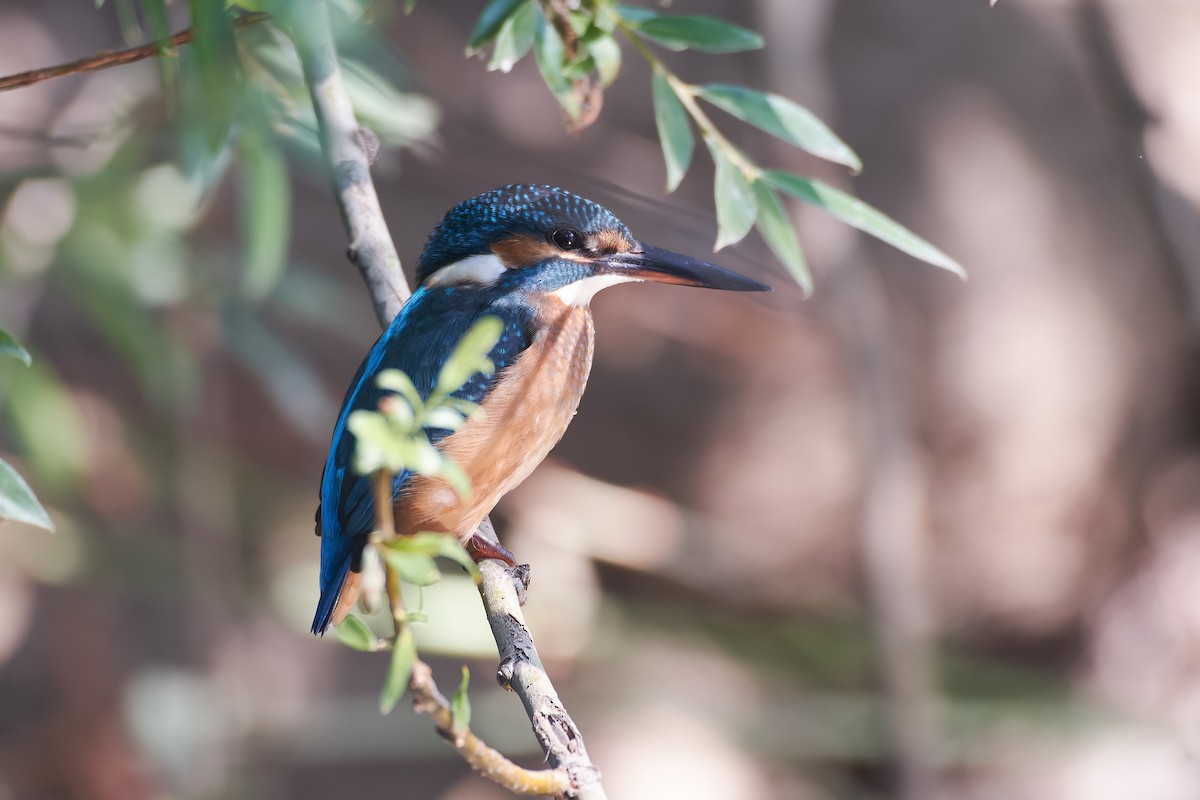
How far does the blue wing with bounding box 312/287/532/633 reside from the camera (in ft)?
4.58

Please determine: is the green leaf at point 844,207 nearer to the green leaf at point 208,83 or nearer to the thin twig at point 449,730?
the green leaf at point 208,83

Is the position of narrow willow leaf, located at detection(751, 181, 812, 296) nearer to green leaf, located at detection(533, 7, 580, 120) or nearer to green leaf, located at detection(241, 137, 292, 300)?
green leaf, located at detection(533, 7, 580, 120)

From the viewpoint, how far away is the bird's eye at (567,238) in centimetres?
155

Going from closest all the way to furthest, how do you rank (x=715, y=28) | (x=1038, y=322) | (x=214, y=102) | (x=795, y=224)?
(x=214, y=102) → (x=715, y=28) → (x=795, y=224) → (x=1038, y=322)

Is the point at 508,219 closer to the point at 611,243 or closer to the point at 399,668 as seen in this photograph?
the point at 611,243

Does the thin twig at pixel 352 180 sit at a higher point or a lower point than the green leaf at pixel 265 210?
higher

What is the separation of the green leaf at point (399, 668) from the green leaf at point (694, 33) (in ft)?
2.75

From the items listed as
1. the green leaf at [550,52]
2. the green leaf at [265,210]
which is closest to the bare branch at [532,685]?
the green leaf at [550,52]

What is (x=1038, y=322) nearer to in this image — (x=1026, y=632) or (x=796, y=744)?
(x=1026, y=632)

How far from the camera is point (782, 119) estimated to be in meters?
1.40

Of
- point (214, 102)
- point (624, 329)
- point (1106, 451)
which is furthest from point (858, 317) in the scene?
point (214, 102)

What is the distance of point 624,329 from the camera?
3754 mm

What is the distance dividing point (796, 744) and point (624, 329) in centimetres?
148

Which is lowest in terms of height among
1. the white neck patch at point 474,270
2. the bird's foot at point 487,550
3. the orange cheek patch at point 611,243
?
the bird's foot at point 487,550
